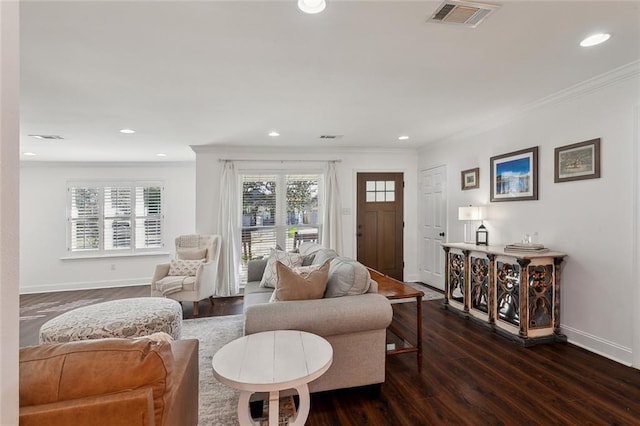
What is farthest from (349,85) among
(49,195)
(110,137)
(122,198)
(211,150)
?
(49,195)

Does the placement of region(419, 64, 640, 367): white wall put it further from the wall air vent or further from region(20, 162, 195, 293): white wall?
region(20, 162, 195, 293): white wall

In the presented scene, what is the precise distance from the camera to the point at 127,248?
6199 millimetres

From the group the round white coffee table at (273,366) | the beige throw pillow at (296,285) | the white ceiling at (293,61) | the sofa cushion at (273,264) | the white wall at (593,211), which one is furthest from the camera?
the sofa cushion at (273,264)

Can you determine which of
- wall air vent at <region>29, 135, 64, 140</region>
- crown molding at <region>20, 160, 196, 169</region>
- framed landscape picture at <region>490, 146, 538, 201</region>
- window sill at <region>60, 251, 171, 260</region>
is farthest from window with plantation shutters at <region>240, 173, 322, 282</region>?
framed landscape picture at <region>490, 146, 538, 201</region>

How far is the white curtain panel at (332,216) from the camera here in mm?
5332

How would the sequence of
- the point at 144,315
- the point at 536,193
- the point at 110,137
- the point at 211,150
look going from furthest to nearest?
the point at 211,150 → the point at 110,137 → the point at 536,193 → the point at 144,315

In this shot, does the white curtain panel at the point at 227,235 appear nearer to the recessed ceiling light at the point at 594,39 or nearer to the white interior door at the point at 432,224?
the white interior door at the point at 432,224

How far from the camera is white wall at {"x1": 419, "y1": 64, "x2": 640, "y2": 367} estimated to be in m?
2.59

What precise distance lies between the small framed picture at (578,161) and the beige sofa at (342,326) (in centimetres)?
234

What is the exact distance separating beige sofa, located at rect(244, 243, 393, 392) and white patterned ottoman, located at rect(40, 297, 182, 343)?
1071mm

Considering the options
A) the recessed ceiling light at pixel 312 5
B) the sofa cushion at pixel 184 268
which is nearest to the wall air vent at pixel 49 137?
the sofa cushion at pixel 184 268

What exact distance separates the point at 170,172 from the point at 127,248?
5.66 feet

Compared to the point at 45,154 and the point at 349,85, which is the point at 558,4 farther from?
the point at 45,154

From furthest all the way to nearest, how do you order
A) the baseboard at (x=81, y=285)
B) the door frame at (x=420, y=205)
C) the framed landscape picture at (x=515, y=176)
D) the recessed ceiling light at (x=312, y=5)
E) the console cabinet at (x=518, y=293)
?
the baseboard at (x=81, y=285)
the door frame at (x=420, y=205)
the framed landscape picture at (x=515, y=176)
the console cabinet at (x=518, y=293)
the recessed ceiling light at (x=312, y=5)
